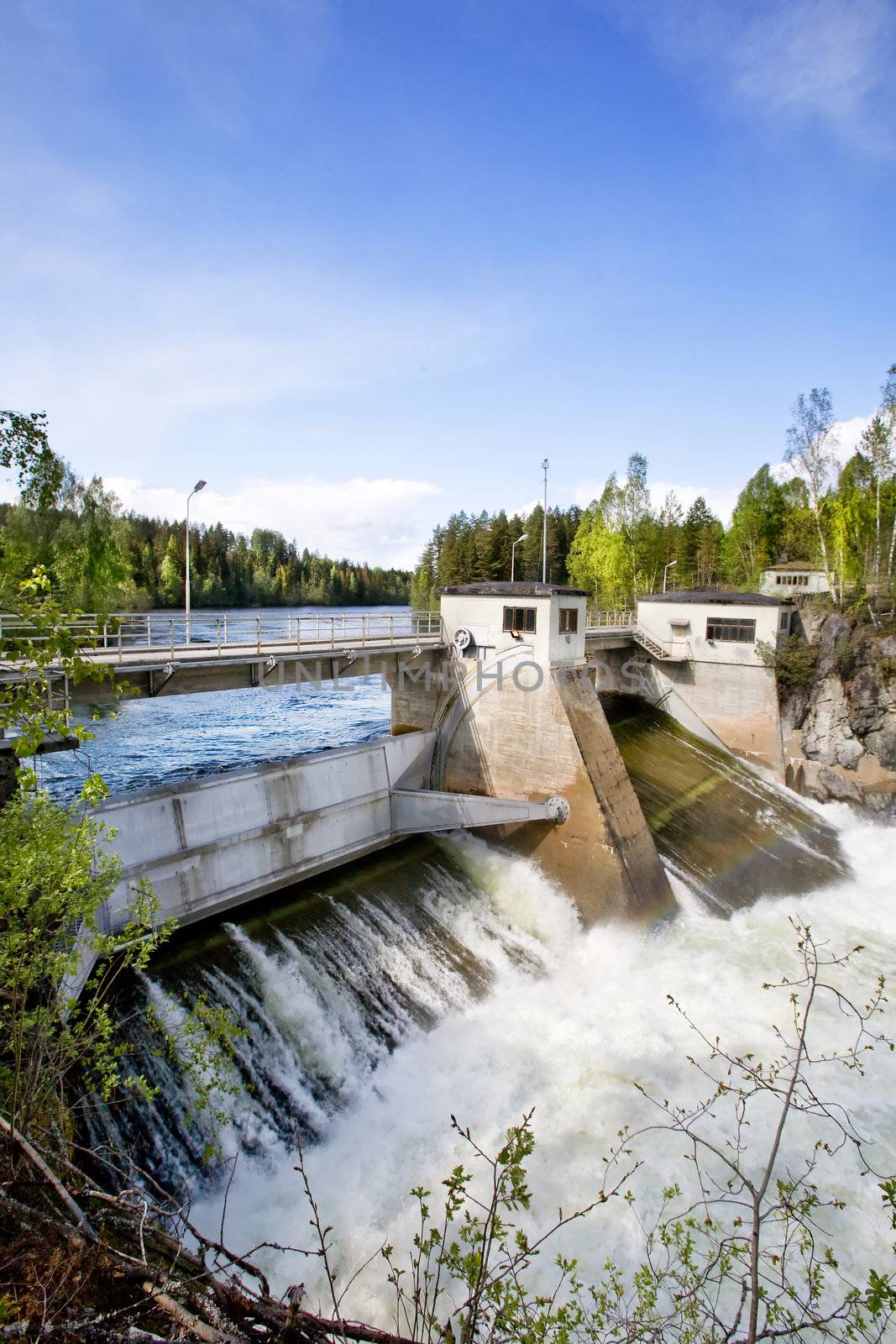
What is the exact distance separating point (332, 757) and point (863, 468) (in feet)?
127

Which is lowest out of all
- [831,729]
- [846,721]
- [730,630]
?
[831,729]

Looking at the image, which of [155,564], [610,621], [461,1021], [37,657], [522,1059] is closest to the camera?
[37,657]

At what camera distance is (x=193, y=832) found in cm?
1498

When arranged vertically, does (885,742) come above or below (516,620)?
below

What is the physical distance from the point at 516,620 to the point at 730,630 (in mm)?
16172

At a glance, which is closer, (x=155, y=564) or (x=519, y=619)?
(x=519, y=619)

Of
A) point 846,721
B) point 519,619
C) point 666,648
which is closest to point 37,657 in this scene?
point 519,619

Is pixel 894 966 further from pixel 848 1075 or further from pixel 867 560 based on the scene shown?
pixel 867 560

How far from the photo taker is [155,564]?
80.1m

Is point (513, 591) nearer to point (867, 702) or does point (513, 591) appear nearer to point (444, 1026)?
point (444, 1026)

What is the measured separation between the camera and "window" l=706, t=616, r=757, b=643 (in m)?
32.2

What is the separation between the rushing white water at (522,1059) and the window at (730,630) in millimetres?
15454

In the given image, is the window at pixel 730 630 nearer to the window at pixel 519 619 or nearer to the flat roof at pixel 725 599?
the flat roof at pixel 725 599

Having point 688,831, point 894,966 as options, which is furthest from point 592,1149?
point 688,831
